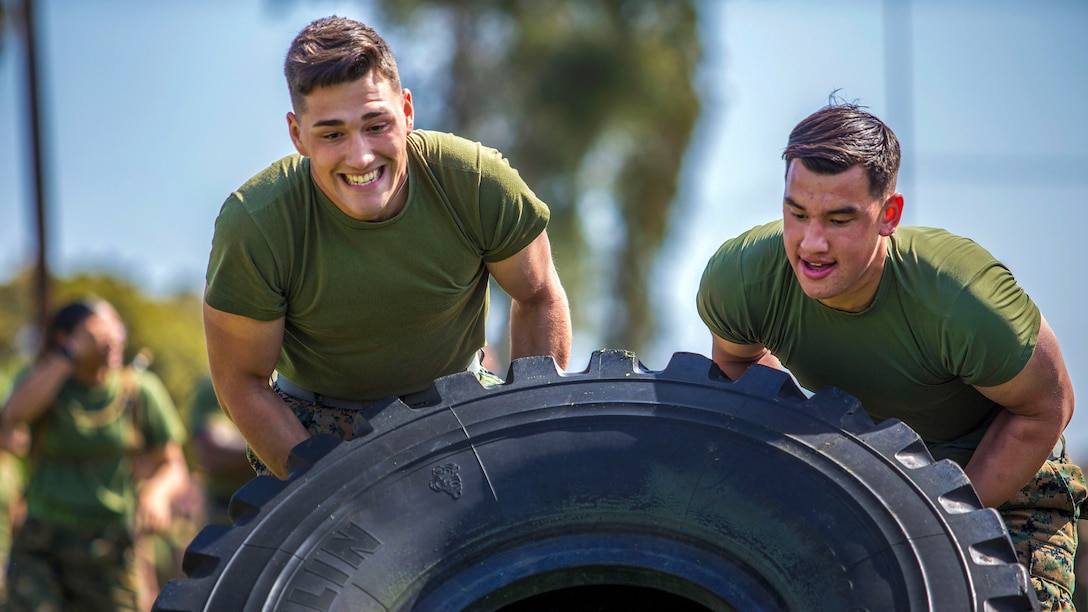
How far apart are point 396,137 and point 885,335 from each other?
1315mm

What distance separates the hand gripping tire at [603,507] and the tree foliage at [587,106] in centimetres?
1529

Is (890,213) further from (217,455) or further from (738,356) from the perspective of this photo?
(217,455)

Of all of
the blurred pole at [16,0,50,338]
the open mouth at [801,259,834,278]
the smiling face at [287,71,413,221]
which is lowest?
the open mouth at [801,259,834,278]

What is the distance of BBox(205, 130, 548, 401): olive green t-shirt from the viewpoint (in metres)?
3.02

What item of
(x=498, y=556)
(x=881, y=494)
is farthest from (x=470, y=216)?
(x=881, y=494)

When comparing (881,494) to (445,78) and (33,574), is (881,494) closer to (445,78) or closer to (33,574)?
(33,574)

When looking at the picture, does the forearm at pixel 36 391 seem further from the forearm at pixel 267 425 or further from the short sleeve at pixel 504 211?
the short sleeve at pixel 504 211

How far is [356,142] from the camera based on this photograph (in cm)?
300

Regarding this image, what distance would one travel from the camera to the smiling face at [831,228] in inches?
110

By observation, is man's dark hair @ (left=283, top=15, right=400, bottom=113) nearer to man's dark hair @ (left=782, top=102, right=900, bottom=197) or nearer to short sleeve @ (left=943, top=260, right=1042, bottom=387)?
man's dark hair @ (left=782, top=102, right=900, bottom=197)

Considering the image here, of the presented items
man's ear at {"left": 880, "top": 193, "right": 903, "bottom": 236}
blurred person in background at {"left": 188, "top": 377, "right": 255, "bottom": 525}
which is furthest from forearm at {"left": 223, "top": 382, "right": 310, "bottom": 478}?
blurred person in background at {"left": 188, "top": 377, "right": 255, "bottom": 525}

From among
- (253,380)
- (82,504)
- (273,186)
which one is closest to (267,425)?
(253,380)

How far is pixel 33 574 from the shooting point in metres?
6.30

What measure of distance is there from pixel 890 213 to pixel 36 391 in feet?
16.7
